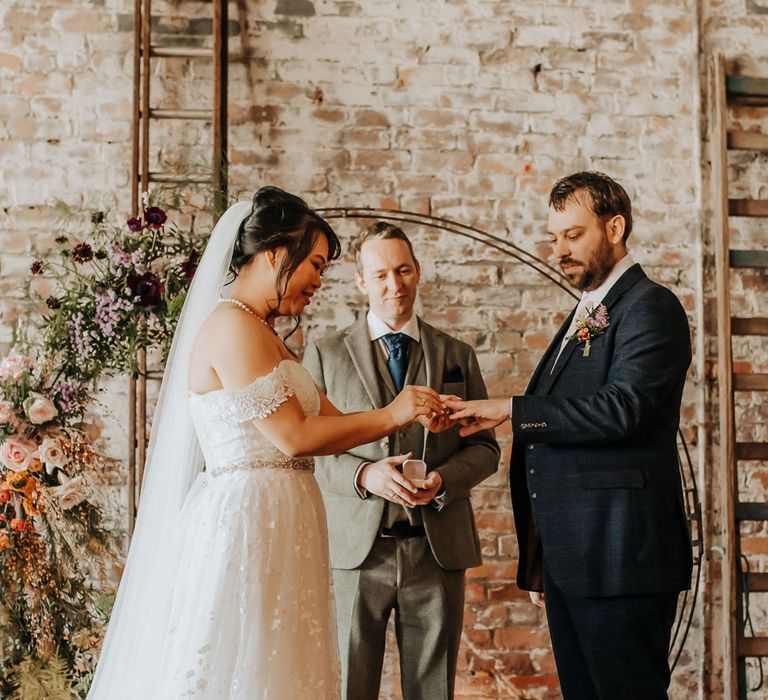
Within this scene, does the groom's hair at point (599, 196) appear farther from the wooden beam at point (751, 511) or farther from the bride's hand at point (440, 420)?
the wooden beam at point (751, 511)

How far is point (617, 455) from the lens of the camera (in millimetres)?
2346

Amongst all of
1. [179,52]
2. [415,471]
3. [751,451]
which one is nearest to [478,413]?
[415,471]

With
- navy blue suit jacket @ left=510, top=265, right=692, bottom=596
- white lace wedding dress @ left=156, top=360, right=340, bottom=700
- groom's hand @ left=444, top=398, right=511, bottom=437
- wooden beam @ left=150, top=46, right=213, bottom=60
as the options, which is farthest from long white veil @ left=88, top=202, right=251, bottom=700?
wooden beam @ left=150, top=46, right=213, bottom=60

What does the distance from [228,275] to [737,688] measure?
2474mm

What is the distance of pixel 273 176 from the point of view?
11.8ft

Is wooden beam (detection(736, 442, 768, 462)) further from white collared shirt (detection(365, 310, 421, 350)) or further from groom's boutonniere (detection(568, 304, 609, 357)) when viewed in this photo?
white collared shirt (detection(365, 310, 421, 350))

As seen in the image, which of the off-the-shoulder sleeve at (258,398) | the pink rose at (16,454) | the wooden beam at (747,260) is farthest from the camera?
the wooden beam at (747,260)

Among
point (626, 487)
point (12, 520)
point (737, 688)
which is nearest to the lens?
point (626, 487)

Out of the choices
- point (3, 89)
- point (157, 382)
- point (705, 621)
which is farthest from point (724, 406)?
point (3, 89)

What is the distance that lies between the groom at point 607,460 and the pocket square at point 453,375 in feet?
0.74

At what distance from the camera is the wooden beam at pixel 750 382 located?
11.5 feet

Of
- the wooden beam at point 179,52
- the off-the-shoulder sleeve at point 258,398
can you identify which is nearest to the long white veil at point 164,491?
the off-the-shoulder sleeve at point 258,398

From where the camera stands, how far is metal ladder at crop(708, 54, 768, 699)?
3.39m

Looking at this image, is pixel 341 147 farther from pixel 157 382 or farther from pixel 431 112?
pixel 157 382
